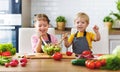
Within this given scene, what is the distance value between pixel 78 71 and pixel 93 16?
2797mm

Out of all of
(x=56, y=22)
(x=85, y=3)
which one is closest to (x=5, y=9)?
(x=56, y=22)

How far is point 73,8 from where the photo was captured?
14.7 feet

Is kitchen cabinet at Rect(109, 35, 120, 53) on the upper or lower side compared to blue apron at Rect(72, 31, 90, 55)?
lower

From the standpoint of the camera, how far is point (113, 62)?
183 centimetres

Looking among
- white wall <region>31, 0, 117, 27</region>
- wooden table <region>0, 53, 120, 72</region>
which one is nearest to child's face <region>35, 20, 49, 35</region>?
wooden table <region>0, 53, 120, 72</region>

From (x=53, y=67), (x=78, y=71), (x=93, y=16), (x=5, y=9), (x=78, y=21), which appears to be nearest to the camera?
(x=78, y=71)

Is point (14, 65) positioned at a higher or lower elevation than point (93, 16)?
lower

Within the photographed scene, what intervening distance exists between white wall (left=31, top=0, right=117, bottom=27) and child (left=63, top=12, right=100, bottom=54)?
1566mm

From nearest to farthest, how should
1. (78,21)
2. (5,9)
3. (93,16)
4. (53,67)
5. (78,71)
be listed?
(78,71) → (53,67) → (78,21) → (5,9) → (93,16)

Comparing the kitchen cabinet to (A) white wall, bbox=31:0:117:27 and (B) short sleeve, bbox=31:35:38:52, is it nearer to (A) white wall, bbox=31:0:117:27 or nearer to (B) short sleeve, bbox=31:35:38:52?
(A) white wall, bbox=31:0:117:27

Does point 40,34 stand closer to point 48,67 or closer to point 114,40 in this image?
point 48,67

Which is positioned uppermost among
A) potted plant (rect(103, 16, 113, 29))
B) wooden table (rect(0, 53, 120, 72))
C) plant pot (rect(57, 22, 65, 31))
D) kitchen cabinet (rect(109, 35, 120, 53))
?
potted plant (rect(103, 16, 113, 29))

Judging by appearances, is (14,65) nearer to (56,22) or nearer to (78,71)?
(78,71)

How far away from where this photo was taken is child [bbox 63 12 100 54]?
2.80 meters
